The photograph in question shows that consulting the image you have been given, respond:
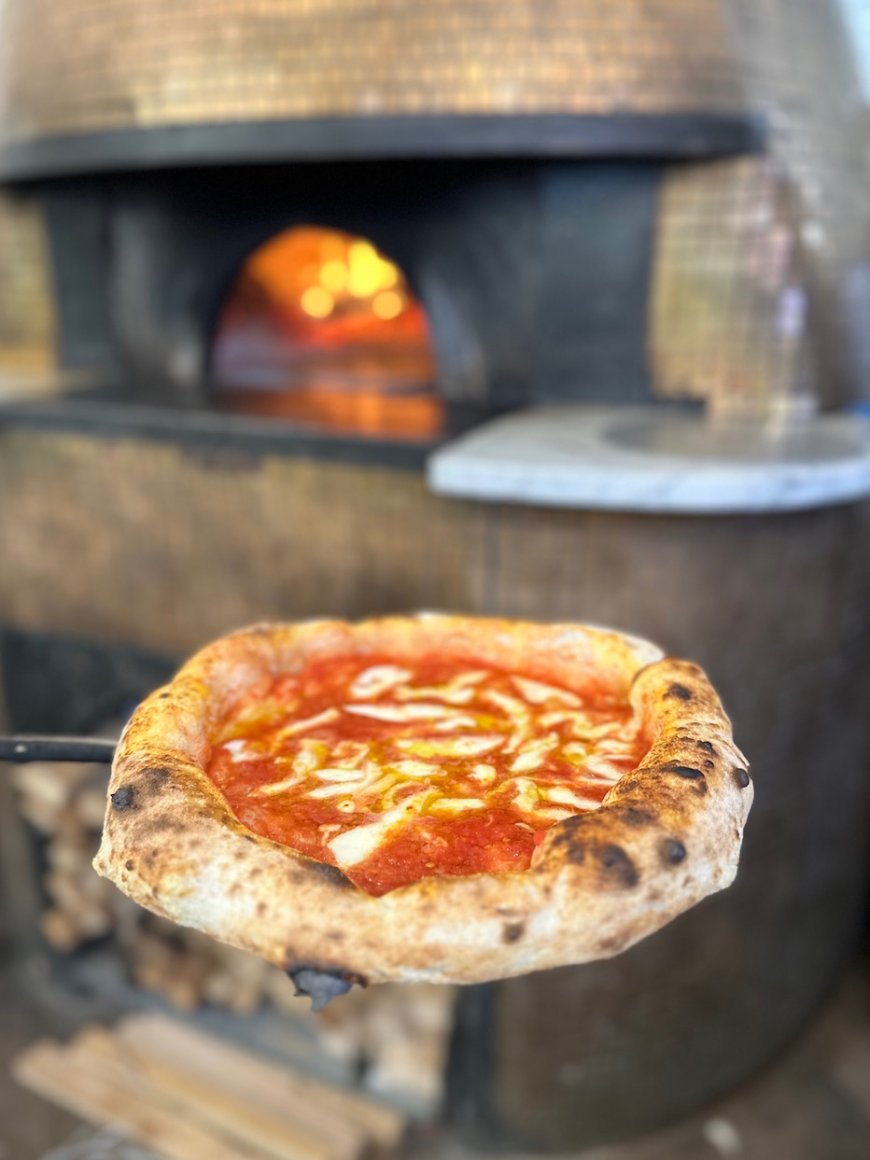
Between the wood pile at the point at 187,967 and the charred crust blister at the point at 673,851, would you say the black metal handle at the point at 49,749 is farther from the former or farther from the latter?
the wood pile at the point at 187,967

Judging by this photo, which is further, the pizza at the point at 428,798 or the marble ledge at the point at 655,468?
the marble ledge at the point at 655,468

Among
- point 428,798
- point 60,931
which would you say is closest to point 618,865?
point 428,798

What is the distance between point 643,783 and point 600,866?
4.3 inches

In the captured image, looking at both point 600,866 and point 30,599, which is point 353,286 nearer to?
point 30,599

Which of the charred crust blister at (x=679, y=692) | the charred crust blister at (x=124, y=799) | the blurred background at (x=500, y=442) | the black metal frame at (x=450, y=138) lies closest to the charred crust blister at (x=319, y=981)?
the charred crust blister at (x=124, y=799)

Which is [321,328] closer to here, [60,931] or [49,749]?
[60,931]

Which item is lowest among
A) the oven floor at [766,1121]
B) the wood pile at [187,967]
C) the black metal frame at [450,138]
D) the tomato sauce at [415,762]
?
the oven floor at [766,1121]

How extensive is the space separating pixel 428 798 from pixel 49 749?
344 mm

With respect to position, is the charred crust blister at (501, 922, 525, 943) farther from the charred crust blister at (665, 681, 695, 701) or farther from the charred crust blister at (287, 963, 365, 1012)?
the charred crust blister at (665, 681, 695, 701)

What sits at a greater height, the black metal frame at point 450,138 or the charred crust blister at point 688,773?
the black metal frame at point 450,138

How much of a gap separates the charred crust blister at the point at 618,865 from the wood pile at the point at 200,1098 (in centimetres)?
237

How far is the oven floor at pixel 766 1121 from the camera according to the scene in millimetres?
2732

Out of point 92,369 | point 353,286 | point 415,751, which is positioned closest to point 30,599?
point 92,369

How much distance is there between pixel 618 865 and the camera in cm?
75
